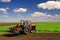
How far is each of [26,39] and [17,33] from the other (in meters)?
5.22

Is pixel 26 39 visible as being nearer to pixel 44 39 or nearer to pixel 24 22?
pixel 44 39

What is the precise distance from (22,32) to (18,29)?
6.97ft

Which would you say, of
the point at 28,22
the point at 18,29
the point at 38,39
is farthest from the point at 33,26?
the point at 38,39

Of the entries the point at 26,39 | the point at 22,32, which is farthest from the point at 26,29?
the point at 26,39

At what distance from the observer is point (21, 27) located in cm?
2164

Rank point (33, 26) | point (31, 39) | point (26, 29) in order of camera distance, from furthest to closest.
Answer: point (33, 26) < point (26, 29) < point (31, 39)

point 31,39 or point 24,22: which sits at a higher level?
point 24,22

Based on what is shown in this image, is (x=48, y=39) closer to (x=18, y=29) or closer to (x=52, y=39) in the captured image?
(x=52, y=39)

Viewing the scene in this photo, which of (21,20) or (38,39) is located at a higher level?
(21,20)

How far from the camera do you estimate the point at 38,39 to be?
17641mm

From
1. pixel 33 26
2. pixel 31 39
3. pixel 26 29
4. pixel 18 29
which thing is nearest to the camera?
pixel 31 39

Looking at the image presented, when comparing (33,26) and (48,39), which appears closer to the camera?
(48,39)

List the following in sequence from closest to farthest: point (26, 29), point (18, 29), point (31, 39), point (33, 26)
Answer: point (31, 39)
point (18, 29)
point (26, 29)
point (33, 26)

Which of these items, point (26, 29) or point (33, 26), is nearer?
point (26, 29)
